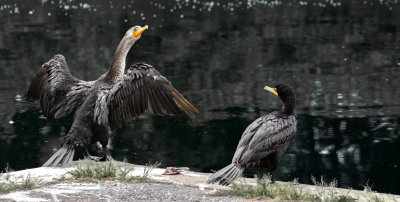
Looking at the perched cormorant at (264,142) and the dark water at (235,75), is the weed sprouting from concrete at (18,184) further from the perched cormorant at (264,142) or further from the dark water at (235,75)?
the dark water at (235,75)

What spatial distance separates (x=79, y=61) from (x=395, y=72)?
950 cm

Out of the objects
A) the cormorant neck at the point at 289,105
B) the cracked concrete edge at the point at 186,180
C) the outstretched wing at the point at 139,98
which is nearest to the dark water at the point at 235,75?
the cracked concrete edge at the point at 186,180

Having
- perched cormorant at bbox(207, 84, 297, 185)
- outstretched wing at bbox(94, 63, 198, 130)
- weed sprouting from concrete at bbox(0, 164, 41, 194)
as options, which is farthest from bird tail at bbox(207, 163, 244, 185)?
weed sprouting from concrete at bbox(0, 164, 41, 194)

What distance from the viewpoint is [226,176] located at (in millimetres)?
7504

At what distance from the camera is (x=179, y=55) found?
23922 millimetres

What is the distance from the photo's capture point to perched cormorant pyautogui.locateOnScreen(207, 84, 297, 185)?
299 inches

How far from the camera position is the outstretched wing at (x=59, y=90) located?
9.12 meters

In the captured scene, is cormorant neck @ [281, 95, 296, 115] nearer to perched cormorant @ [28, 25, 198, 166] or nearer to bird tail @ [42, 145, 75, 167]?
perched cormorant @ [28, 25, 198, 166]

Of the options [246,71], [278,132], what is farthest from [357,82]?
[278,132]

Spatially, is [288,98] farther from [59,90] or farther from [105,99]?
[59,90]

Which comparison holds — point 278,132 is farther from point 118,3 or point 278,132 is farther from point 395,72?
point 118,3

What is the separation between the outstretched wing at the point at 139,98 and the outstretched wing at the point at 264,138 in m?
0.81

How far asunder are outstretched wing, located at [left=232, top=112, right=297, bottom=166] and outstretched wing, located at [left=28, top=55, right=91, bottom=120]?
7.55 feet

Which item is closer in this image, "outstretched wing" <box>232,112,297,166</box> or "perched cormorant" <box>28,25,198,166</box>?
"outstretched wing" <box>232,112,297,166</box>
